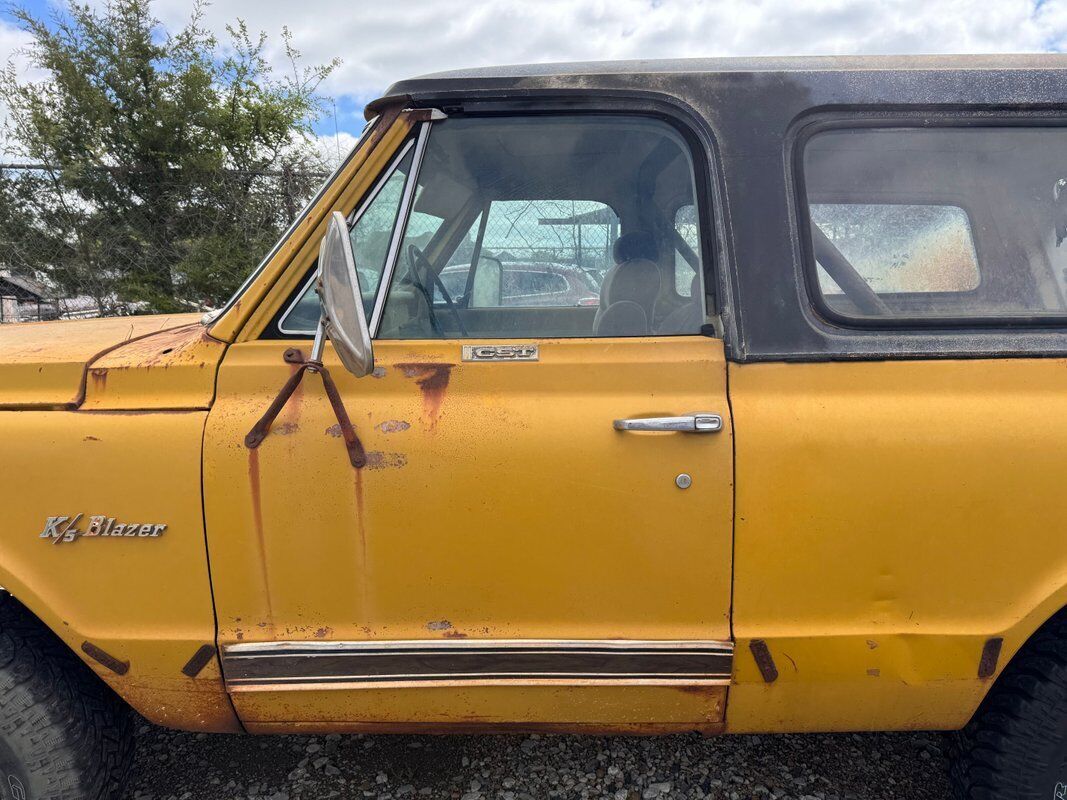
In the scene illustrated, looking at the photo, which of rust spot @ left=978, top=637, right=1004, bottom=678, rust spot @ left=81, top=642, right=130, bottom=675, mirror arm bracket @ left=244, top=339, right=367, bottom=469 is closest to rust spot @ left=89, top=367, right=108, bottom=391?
mirror arm bracket @ left=244, top=339, right=367, bottom=469

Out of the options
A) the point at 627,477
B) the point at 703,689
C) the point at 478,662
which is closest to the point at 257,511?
the point at 478,662

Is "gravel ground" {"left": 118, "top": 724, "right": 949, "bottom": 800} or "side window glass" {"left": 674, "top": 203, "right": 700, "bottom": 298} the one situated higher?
"side window glass" {"left": 674, "top": 203, "right": 700, "bottom": 298}

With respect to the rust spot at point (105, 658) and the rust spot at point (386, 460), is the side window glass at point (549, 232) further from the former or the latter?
the rust spot at point (105, 658)

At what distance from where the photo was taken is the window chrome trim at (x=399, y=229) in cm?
171

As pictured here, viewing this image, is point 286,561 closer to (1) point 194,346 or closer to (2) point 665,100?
(1) point 194,346

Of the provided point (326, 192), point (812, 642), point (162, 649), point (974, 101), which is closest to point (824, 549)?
point (812, 642)

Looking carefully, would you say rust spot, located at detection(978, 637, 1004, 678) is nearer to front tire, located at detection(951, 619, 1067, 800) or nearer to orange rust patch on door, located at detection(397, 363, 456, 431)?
front tire, located at detection(951, 619, 1067, 800)

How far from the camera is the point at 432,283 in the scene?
6.08 feet

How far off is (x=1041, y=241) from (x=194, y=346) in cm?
216

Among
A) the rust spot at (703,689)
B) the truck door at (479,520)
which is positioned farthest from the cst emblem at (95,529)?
the rust spot at (703,689)

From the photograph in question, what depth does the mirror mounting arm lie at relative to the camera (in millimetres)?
1560

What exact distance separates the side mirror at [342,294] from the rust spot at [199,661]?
33.3 inches

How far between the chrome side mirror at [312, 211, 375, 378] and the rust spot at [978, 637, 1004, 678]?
5.13 ft

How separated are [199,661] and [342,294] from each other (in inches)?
39.1
